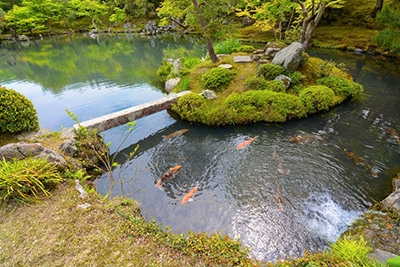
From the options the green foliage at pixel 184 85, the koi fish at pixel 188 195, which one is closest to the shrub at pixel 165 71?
the green foliage at pixel 184 85

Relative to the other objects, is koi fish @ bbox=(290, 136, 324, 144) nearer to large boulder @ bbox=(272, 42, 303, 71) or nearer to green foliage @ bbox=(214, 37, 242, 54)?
large boulder @ bbox=(272, 42, 303, 71)

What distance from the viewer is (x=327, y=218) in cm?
434

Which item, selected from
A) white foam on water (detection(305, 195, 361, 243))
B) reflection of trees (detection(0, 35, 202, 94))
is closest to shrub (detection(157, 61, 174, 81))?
reflection of trees (detection(0, 35, 202, 94))

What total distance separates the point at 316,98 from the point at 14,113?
11.9 metres

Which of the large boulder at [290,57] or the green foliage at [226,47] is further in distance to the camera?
the green foliage at [226,47]

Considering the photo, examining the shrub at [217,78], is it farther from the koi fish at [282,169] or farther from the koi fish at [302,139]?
the koi fish at [282,169]

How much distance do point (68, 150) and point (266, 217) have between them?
20.2 feet

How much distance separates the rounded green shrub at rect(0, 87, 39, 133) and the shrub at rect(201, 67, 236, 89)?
7387 mm

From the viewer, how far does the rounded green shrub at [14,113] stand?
587cm

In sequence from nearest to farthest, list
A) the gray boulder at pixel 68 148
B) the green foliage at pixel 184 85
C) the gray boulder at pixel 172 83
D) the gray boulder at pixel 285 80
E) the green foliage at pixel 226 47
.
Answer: the gray boulder at pixel 68 148 → the gray boulder at pixel 285 80 → the green foliage at pixel 184 85 → the gray boulder at pixel 172 83 → the green foliage at pixel 226 47

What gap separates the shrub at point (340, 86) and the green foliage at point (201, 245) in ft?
31.5

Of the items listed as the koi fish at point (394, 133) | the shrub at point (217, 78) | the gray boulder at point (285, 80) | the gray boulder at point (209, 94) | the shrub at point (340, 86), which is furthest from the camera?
the shrub at point (217, 78)

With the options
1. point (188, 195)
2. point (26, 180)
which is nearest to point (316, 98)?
point (188, 195)

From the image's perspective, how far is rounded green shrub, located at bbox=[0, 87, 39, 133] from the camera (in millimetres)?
5867
